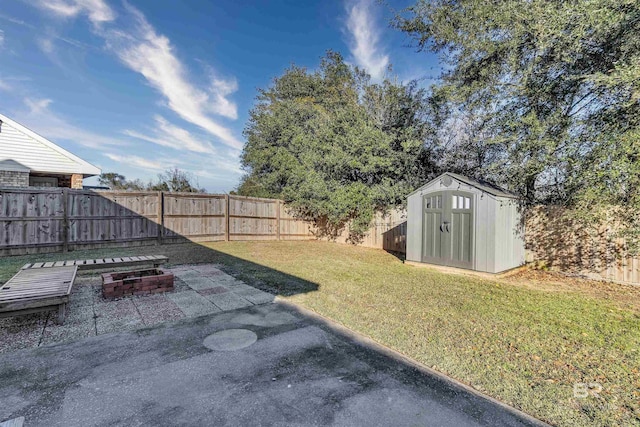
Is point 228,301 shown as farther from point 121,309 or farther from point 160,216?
point 160,216

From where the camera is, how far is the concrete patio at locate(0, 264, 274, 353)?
2.98 metres

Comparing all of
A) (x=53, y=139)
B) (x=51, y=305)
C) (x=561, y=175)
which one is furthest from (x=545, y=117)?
(x=53, y=139)

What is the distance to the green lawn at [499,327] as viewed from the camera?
7.01ft

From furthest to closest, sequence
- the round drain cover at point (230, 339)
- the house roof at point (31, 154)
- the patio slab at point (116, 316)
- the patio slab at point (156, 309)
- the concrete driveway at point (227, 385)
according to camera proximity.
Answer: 1. the house roof at point (31, 154)
2. the patio slab at point (156, 309)
3. the patio slab at point (116, 316)
4. the round drain cover at point (230, 339)
5. the concrete driveway at point (227, 385)

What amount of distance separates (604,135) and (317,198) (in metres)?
8.30

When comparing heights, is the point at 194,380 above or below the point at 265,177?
below

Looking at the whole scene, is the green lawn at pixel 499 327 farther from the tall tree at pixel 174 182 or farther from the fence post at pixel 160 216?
the tall tree at pixel 174 182

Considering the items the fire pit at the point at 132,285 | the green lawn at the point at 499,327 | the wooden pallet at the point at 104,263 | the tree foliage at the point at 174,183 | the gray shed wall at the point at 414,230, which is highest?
the tree foliage at the point at 174,183

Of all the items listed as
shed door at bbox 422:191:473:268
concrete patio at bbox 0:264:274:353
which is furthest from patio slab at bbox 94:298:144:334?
shed door at bbox 422:191:473:268

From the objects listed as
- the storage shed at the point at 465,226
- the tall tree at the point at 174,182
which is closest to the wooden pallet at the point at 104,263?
the storage shed at the point at 465,226

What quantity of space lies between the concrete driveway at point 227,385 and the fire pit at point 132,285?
1436 mm

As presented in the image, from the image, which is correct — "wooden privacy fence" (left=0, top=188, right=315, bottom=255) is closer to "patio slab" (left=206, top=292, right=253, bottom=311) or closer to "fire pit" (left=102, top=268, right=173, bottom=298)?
"fire pit" (left=102, top=268, right=173, bottom=298)

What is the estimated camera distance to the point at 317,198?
1162cm

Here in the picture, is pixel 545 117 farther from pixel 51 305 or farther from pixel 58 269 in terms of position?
pixel 58 269
